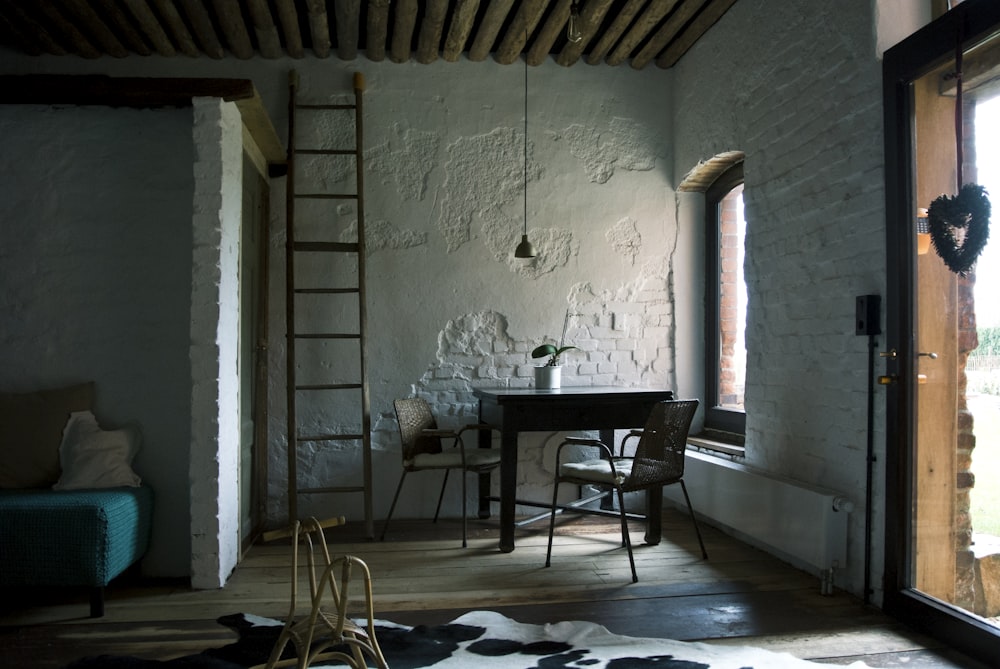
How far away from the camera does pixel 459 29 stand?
488 cm

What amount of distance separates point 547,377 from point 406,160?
1828 mm

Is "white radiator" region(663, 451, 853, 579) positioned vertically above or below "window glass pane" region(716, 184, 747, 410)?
below

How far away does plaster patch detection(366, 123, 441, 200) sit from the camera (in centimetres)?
533

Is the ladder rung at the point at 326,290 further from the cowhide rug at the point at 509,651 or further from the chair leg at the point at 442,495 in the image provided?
the cowhide rug at the point at 509,651

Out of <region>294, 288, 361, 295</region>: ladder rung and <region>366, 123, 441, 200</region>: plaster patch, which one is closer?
<region>294, 288, 361, 295</region>: ladder rung

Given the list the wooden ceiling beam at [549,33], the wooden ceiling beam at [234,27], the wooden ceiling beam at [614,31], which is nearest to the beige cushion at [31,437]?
the wooden ceiling beam at [234,27]

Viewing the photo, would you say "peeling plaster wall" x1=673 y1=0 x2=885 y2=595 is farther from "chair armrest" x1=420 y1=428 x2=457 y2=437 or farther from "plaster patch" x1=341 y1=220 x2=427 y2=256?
"plaster patch" x1=341 y1=220 x2=427 y2=256

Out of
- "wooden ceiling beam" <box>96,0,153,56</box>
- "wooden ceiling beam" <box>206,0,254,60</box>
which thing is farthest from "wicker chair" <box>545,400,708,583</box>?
"wooden ceiling beam" <box>96,0,153,56</box>

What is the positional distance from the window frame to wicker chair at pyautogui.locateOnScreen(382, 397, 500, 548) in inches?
64.4

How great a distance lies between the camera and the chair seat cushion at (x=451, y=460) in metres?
4.55

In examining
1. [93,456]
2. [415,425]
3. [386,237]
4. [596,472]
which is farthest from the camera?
[386,237]

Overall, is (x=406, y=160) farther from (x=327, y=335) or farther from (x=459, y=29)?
(x=327, y=335)

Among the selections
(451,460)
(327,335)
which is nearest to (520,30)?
(327,335)

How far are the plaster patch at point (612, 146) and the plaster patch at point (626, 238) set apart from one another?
0.34 metres
